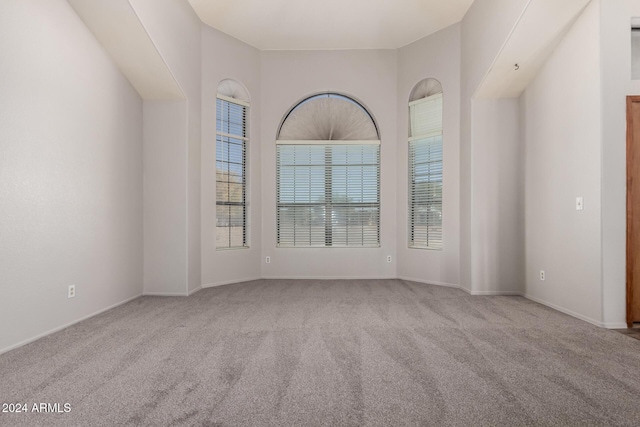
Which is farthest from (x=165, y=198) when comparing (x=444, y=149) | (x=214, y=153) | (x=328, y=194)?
(x=444, y=149)

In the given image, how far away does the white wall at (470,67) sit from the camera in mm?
4594

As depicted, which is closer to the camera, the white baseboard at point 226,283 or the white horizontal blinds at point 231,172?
the white baseboard at point 226,283

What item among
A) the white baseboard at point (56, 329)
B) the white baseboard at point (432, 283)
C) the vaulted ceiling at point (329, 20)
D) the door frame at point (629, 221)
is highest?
the vaulted ceiling at point (329, 20)

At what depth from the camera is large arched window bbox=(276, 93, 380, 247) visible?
22.8 feet

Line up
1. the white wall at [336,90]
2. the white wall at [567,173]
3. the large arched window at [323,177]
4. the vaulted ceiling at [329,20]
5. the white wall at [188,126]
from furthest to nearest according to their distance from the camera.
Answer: the large arched window at [323,177] < the white wall at [336,90] < the vaulted ceiling at [329,20] < the white wall at [188,126] < the white wall at [567,173]

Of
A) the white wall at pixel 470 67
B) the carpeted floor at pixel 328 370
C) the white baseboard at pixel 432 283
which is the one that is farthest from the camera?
the white baseboard at pixel 432 283

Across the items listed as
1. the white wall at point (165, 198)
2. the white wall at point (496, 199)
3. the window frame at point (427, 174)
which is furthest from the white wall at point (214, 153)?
the white wall at point (496, 199)

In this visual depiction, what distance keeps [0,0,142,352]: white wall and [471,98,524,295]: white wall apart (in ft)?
14.6

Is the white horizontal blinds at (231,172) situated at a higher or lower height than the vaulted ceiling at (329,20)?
lower

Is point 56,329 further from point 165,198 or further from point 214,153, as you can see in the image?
point 214,153

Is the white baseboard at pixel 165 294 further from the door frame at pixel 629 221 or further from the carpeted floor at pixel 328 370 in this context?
the door frame at pixel 629 221

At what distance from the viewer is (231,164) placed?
21.0 feet

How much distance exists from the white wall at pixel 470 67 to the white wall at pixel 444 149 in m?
0.14

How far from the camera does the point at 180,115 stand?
209 inches
